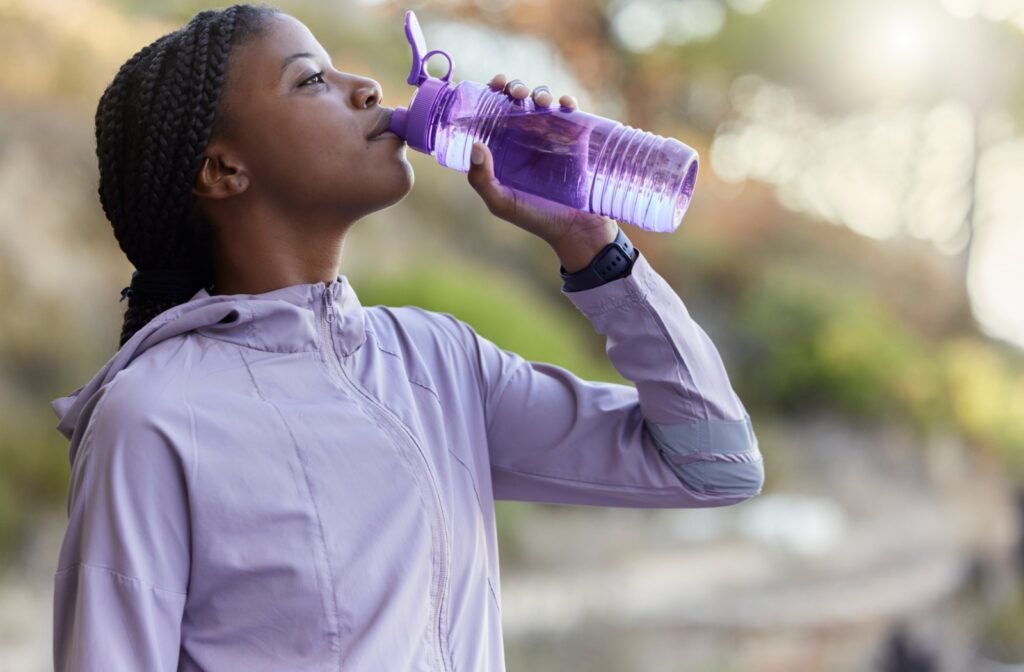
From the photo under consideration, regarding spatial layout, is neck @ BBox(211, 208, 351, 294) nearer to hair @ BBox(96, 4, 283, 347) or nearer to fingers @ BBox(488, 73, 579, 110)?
hair @ BBox(96, 4, 283, 347)

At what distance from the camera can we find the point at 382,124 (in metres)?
1.07

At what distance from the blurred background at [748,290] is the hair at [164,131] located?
1754 mm

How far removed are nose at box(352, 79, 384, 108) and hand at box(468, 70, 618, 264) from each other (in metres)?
0.10

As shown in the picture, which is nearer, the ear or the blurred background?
the ear

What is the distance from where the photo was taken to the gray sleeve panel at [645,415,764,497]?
1.11 m

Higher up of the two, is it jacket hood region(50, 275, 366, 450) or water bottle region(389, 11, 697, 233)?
water bottle region(389, 11, 697, 233)

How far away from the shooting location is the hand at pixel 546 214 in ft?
3.53

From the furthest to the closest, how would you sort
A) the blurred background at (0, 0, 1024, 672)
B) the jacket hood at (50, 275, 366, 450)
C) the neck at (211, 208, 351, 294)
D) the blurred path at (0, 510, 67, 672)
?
the blurred background at (0, 0, 1024, 672) → the blurred path at (0, 510, 67, 672) → the neck at (211, 208, 351, 294) → the jacket hood at (50, 275, 366, 450)

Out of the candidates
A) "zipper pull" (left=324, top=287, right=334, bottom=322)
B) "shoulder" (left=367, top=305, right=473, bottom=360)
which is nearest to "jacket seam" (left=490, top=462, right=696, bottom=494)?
"shoulder" (left=367, top=305, right=473, bottom=360)

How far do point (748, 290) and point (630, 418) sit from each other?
3602mm

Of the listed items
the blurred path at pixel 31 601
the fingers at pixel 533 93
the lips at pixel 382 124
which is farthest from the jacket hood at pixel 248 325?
the blurred path at pixel 31 601

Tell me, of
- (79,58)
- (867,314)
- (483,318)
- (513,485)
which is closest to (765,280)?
(867,314)

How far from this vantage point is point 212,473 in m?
0.91

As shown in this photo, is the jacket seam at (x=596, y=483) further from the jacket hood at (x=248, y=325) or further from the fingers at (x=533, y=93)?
the fingers at (x=533, y=93)
